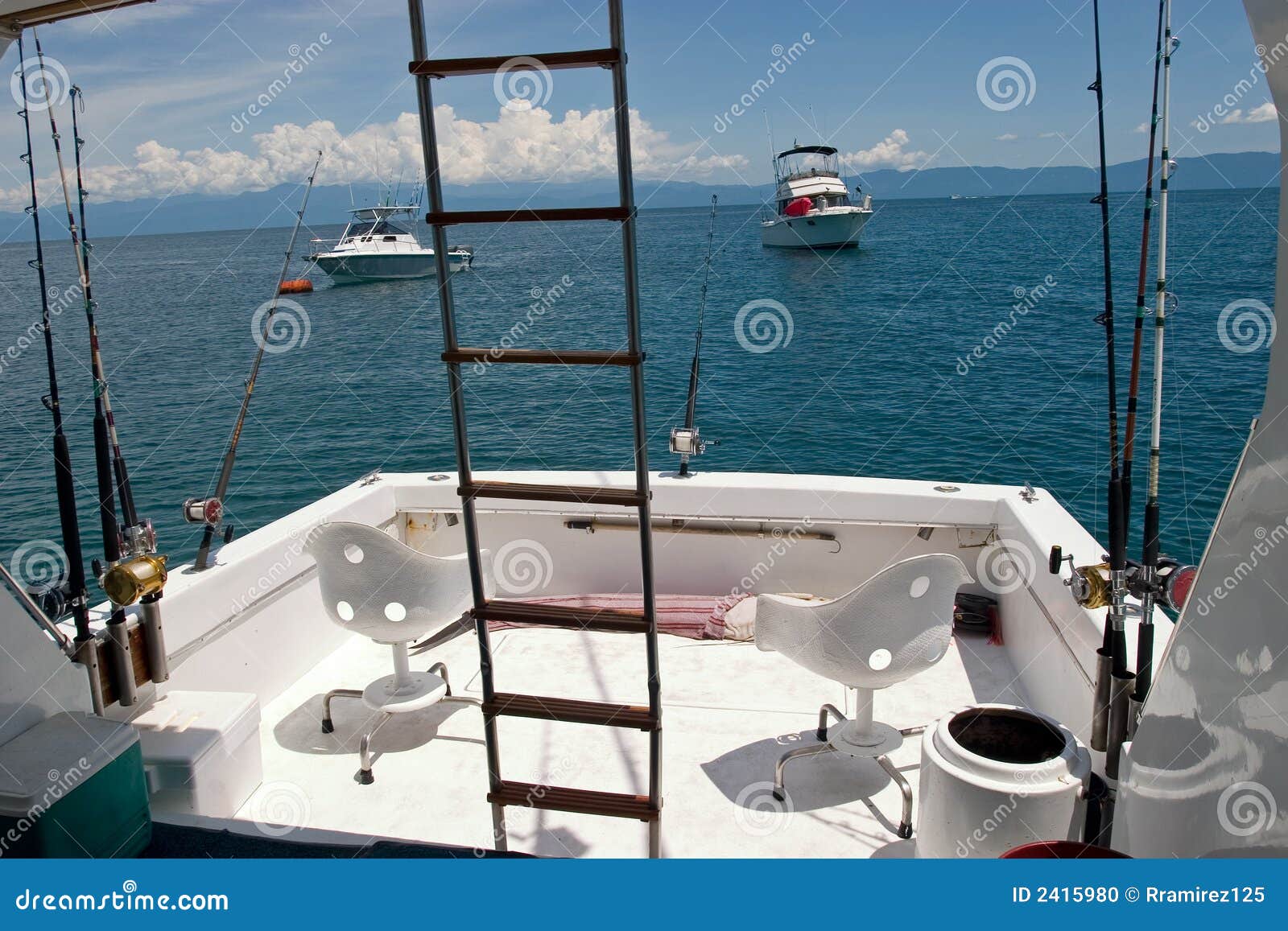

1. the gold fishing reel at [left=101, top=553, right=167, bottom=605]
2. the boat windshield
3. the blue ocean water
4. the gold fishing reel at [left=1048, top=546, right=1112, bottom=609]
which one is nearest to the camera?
the gold fishing reel at [left=1048, top=546, right=1112, bottom=609]

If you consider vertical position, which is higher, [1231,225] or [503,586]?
[1231,225]

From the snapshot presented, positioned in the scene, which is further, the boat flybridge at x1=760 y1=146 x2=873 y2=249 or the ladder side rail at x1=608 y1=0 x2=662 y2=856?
the boat flybridge at x1=760 y1=146 x2=873 y2=249

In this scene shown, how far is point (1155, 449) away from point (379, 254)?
36.5 metres

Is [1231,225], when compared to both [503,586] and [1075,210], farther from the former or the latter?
[503,586]

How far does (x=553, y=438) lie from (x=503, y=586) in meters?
9.11

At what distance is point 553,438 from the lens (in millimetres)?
13023

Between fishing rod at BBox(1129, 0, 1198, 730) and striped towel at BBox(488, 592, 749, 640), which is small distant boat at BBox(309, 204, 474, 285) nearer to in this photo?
striped towel at BBox(488, 592, 749, 640)

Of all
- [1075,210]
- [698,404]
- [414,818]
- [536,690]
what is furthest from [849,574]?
[1075,210]

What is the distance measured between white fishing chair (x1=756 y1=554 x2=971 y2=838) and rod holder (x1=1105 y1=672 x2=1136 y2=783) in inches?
18.6
